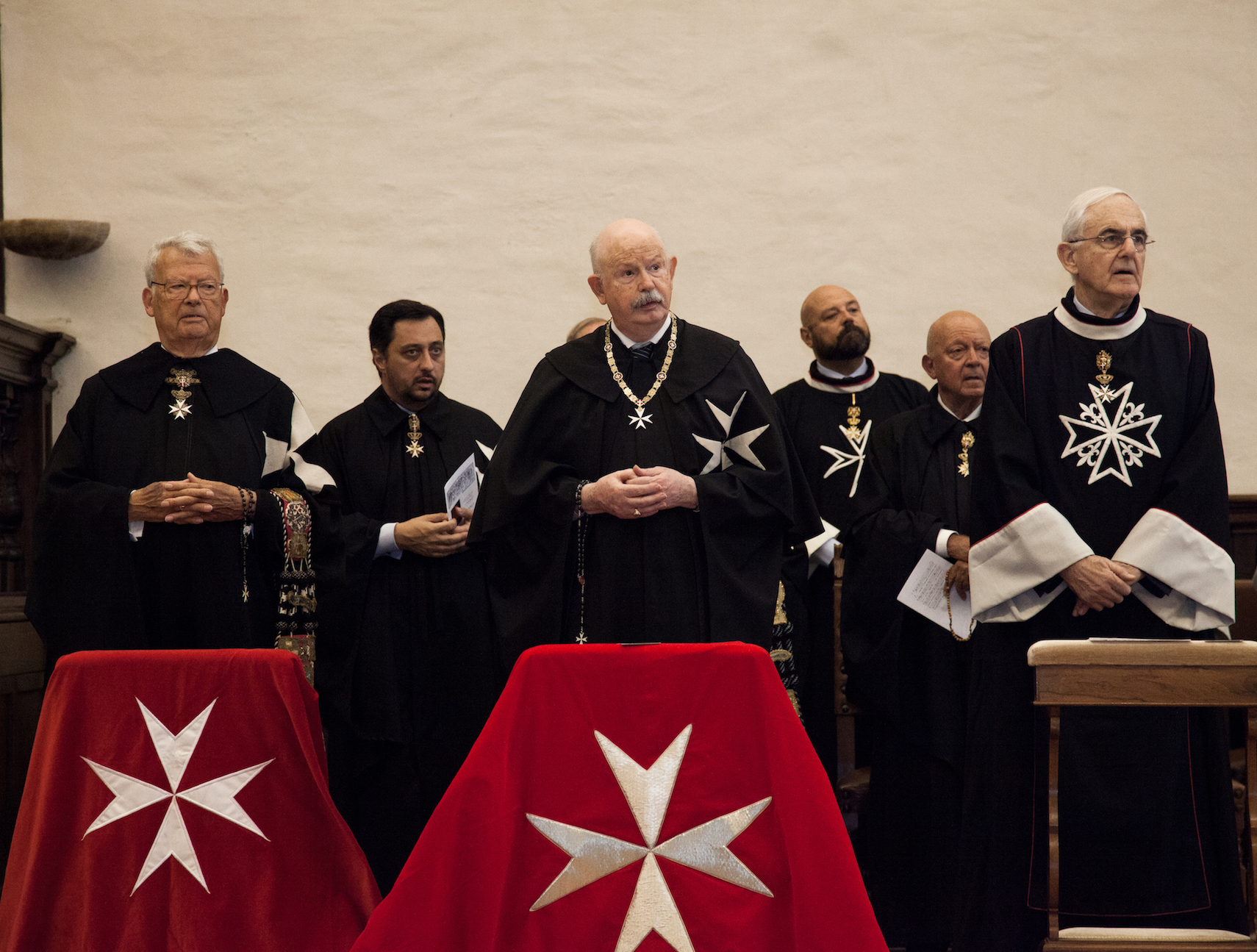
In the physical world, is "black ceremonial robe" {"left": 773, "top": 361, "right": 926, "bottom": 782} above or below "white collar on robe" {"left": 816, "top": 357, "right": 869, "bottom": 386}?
below

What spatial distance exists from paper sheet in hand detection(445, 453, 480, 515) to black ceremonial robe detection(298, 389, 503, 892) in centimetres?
17

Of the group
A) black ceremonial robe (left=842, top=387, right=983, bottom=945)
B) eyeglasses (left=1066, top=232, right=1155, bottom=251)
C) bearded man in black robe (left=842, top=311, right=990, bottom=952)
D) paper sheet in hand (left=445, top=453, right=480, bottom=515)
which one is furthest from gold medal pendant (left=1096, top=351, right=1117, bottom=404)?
paper sheet in hand (left=445, top=453, right=480, bottom=515)

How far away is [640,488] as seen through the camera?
356 cm

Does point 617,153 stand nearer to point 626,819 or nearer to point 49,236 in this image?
point 49,236

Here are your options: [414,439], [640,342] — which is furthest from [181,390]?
[640,342]

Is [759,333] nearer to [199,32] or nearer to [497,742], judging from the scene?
[199,32]

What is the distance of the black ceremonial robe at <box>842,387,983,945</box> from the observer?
173 inches

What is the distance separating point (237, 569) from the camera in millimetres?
4238

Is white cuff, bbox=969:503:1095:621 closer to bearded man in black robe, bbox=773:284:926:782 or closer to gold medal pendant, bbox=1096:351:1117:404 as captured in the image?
gold medal pendant, bbox=1096:351:1117:404

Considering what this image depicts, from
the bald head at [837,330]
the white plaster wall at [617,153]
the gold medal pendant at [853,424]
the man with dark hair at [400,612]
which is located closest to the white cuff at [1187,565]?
the gold medal pendant at [853,424]

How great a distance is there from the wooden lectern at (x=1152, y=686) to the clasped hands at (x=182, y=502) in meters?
2.50

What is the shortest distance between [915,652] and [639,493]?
153 centimetres

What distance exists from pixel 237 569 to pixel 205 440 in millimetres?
461

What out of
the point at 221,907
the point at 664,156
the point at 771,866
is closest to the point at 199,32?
the point at 664,156
